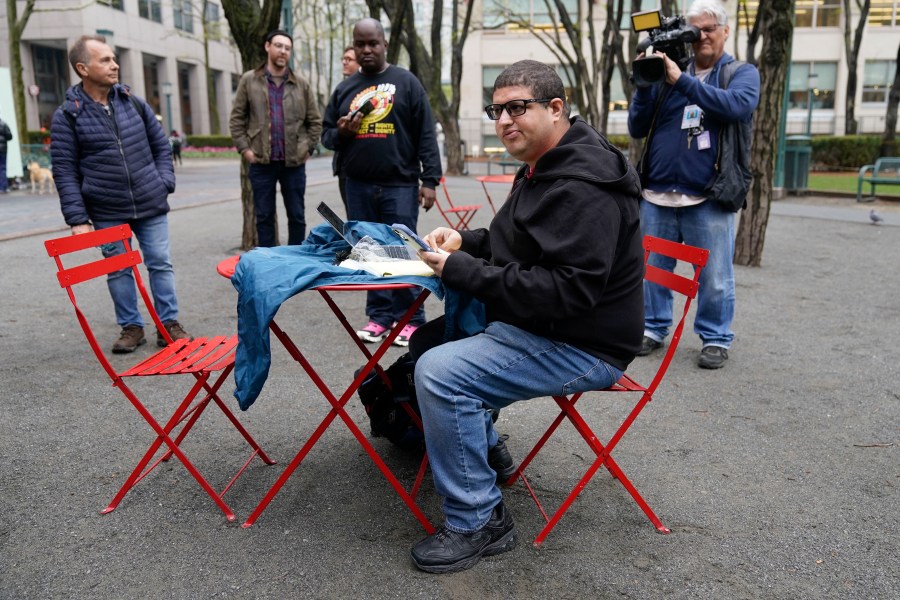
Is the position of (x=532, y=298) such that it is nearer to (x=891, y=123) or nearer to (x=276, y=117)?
(x=276, y=117)

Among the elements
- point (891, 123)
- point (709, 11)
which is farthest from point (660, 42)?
point (891, 123)

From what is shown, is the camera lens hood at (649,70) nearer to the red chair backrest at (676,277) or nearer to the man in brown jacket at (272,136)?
the red chair backrest at (676,277)

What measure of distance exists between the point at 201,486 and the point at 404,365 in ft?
3.13

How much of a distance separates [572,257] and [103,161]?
3.69 meters

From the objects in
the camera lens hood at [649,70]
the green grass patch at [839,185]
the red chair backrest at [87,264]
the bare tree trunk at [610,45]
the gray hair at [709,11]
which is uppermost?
the bare tree trunk at [610,45]

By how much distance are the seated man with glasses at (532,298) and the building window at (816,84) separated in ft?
Answer: 136

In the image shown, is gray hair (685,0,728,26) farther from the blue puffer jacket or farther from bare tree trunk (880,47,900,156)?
bare tree trunk (880,47,900,156)

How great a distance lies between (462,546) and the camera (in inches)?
104

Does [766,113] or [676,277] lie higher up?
[766,113]

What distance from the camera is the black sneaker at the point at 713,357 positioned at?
4.82 metres

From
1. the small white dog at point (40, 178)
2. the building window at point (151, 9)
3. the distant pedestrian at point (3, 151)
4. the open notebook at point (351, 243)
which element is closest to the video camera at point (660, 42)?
the open notebook at point (351, 243)

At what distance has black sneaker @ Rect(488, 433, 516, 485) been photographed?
3.23 m

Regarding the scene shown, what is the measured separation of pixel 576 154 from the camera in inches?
98.5

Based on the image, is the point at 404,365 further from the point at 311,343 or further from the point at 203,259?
the point at 203,259
